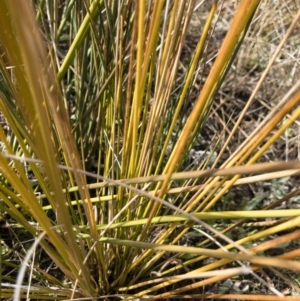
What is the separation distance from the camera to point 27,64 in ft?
0.73

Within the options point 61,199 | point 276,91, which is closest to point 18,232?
point 61,199

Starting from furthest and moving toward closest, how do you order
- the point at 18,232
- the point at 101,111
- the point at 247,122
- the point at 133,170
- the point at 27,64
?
the point at 247,122 < the point at 18,232 < the point at 101,111 < the point at 133,170 < the point at 27,64

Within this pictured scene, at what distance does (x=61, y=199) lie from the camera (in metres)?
0.31

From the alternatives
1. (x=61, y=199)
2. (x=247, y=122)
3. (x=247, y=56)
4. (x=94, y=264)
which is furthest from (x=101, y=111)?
(x=247, y=56)

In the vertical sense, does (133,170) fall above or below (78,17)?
below

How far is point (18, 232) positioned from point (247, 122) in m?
0.77

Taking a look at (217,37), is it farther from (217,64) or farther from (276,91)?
(217,64)

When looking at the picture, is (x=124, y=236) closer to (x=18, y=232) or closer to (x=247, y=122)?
(x=18, y=232)

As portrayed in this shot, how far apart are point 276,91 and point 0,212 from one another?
92cm

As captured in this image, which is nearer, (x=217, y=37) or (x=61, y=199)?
(x=61, y=199)

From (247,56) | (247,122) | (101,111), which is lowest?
(247,122)

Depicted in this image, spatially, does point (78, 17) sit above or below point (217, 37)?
above

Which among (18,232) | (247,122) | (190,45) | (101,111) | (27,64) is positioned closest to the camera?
(27,64)

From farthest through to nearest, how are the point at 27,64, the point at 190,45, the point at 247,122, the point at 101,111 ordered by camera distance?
the point at 190,45 < the point at 247,122 < the point at 101,111 < the point at 27,64
